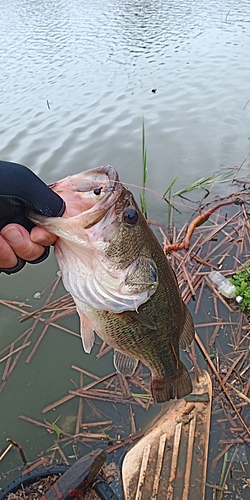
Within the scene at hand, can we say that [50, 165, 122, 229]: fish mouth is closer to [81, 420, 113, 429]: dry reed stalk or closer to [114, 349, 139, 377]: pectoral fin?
[114, 349, 139, 377]: pectoral fin

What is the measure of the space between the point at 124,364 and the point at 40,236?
0.99m

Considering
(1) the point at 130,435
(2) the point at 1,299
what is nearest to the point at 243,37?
(2) the point at 1,299

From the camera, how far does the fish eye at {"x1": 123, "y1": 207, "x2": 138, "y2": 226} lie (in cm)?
172

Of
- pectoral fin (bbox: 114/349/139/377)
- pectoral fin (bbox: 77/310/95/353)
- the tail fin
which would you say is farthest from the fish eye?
the tail fin

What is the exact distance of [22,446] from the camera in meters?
3.03

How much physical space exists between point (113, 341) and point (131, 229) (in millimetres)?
588

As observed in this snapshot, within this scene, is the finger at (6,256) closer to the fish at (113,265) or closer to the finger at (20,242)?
the finger at (20,242)

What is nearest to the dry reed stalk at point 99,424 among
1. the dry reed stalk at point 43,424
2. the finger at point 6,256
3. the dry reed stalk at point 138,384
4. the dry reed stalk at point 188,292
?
the dry reed stalk at point 43,424

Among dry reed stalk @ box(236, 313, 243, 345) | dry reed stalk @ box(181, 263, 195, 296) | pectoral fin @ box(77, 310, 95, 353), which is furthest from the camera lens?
dry reed stalk @ box(181, 263, 195, 296)

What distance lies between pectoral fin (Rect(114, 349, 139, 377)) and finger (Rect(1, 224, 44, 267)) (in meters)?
0.85

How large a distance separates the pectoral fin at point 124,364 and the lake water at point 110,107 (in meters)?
1.22

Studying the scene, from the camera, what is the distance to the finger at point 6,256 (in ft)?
5.45

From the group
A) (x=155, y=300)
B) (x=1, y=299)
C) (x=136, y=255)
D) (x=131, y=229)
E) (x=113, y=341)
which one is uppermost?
(x=131, y=229)

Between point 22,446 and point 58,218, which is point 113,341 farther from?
point 22,446
